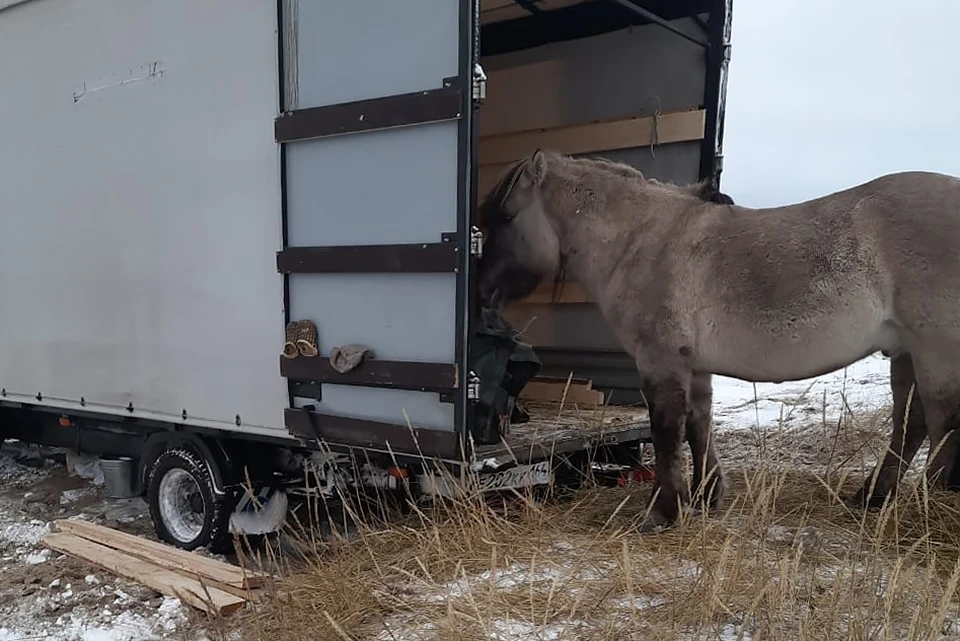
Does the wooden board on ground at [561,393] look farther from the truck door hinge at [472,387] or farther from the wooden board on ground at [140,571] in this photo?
the wooden board on ground at [140,571]

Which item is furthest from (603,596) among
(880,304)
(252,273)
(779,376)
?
(252,273)

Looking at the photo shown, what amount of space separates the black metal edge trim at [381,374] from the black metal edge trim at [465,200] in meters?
0.08

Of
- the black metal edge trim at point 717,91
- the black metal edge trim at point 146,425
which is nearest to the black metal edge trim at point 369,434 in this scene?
the black metal edge trim at point 146,425

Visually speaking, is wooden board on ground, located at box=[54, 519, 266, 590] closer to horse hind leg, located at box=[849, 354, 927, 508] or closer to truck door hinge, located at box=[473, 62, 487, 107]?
truck door hinge, located at box=[473, 62, 487, 107]

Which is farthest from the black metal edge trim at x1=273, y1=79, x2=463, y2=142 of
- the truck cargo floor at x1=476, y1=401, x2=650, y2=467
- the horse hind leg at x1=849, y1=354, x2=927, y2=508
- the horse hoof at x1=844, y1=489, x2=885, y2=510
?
the horse hoof at x1=844, y1=489, x2=885, y2=510

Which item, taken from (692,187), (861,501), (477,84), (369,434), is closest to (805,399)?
(861,501)

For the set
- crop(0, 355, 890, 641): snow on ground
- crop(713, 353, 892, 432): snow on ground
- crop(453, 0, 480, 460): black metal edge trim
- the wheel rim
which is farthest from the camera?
crop(713, 353, 892, 432): snow on ground

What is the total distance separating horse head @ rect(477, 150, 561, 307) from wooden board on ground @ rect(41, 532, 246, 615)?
1.91m

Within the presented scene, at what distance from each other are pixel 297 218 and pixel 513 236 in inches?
44.1

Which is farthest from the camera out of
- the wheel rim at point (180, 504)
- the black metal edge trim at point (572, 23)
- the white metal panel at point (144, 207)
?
the black metal edge trim at point (572, 23)

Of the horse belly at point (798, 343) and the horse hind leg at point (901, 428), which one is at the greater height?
the horse belly at point (798, 343)

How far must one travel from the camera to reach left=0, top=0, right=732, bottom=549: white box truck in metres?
3.48

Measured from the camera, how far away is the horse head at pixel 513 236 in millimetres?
4082

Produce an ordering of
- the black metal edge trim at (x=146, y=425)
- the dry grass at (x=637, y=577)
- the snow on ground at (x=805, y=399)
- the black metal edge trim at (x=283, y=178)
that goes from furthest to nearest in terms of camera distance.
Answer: the snow on ground at (x=805, y=399) → the black metal edge trim at (x=146, y=425) → the black metal edge trim at (x=283, y=178) → the dry grass at (x=637, y=577)
